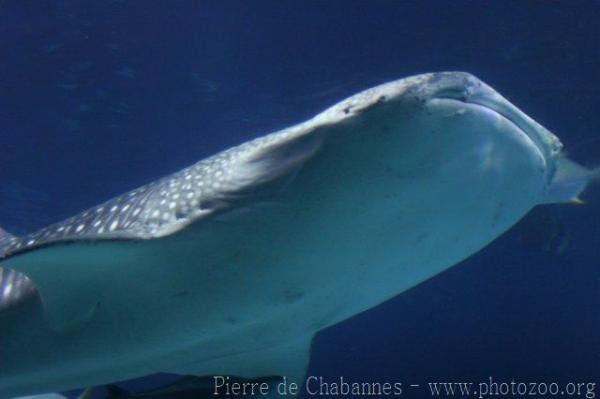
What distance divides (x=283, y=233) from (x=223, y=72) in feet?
30.1

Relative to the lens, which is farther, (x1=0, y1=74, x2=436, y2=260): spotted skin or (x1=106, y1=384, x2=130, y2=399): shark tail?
(x1=106, y1=384, x2=130, y2=399): shark tail

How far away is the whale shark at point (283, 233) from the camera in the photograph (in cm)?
214

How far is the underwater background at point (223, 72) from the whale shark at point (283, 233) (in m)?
7.16

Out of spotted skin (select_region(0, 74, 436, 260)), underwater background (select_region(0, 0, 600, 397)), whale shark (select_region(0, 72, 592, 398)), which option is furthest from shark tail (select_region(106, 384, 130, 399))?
underwater background (select_region(0, 0, 600, 397))

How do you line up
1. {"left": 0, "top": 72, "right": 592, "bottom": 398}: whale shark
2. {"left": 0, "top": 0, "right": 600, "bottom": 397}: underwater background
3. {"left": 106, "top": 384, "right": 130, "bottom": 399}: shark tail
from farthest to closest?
{"left": 0, "top": 0, "right": 600, "bottom": 397}: underwater background → {"left": 106, "top": 384, "right": 130, "bottom": 399}: shark tail → {"left": 0, "top": 72, "right": 592, "bottom": 398}: whale shark

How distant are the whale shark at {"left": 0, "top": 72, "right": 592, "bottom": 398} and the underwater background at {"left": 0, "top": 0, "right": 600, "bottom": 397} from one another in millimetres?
7164

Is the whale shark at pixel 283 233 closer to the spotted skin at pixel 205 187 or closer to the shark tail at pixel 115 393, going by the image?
the spotted skin at pixel 205 187

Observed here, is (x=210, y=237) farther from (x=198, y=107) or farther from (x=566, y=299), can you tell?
(x=566, y=299)

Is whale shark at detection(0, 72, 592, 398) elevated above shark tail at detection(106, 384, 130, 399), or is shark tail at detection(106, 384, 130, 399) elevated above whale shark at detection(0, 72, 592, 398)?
whale shark at detection(0, 72, 592, 398)

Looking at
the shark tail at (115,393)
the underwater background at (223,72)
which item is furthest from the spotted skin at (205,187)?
the underwater background at (223,72)

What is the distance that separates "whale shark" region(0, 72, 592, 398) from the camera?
7.04 ft

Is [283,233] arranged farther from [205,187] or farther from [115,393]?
[115,393]

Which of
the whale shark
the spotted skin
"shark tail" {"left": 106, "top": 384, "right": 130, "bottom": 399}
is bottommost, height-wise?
"shark tail" {"left": 106, "top": 384, "right": 130, "bottom": 399}

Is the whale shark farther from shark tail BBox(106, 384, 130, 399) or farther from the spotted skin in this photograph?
shark tail BBox(106, 384, 130, 399)
